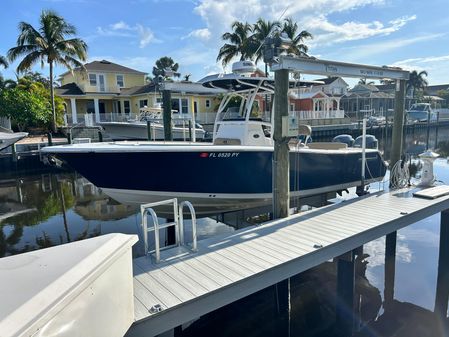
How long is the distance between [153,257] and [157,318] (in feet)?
4.26

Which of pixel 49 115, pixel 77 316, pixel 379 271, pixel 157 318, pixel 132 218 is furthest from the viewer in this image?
pixel 49 115

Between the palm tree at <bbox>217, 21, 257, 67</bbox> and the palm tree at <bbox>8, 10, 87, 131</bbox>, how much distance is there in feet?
39.4

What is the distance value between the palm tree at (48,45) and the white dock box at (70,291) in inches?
930

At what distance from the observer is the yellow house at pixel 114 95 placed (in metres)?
30.2

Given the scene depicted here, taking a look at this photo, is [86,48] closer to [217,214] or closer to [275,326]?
[217,214]

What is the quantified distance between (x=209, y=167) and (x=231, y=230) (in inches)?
134

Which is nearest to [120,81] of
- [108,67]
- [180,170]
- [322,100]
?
[108,67]

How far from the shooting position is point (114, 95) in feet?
105

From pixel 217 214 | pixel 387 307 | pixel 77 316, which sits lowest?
pixel 387 307

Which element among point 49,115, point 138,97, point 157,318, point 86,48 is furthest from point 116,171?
point 138,97

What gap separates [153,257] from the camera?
14.8 ft

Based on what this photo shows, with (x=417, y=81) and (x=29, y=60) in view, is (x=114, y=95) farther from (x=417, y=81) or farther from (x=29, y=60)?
(x=417, y=81)

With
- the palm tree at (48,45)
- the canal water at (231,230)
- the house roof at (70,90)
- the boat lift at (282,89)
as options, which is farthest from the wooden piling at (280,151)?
the house roof at (70,90)

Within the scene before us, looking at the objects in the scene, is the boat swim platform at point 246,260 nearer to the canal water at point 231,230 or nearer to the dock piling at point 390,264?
the dock piling at point 390,264
